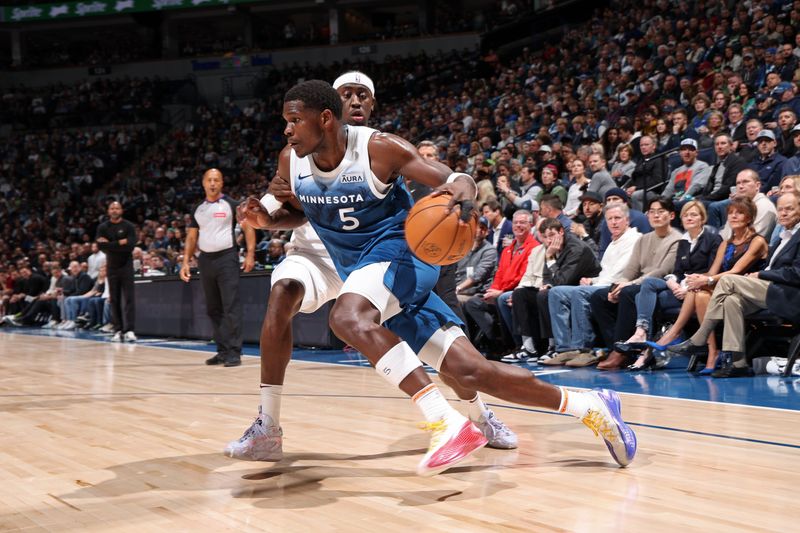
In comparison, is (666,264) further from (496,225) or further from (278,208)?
(278,208)

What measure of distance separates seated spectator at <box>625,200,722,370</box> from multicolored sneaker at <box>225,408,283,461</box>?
156 inches

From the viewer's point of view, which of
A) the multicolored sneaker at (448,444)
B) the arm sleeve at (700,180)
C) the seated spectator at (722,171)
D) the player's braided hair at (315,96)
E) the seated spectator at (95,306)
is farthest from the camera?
the seated spectator at (95,306)

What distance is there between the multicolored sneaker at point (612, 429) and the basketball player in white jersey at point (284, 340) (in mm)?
622

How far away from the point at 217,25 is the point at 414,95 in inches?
437

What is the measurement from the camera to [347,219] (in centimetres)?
335

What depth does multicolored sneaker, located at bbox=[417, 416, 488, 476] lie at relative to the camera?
2697 millimetres

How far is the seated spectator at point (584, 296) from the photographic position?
7.45m

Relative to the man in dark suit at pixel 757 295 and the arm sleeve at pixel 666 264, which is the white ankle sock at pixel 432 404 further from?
the arm sleeve at pixel 666 264

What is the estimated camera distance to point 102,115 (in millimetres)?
29094

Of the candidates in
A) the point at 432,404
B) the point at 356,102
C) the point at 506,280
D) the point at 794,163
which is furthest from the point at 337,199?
the point at 794,163

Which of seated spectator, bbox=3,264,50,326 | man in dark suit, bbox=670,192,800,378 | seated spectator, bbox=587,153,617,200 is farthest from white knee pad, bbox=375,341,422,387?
seated spectator, bbox=3,264,50,326

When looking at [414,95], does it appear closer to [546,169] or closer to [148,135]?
[148,135]

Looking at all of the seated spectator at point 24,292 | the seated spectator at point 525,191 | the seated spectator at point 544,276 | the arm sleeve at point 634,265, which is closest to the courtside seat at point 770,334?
the arm sleeve at point 634,265

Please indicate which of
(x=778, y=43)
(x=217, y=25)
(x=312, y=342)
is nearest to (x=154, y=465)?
(x=312, y=342)
